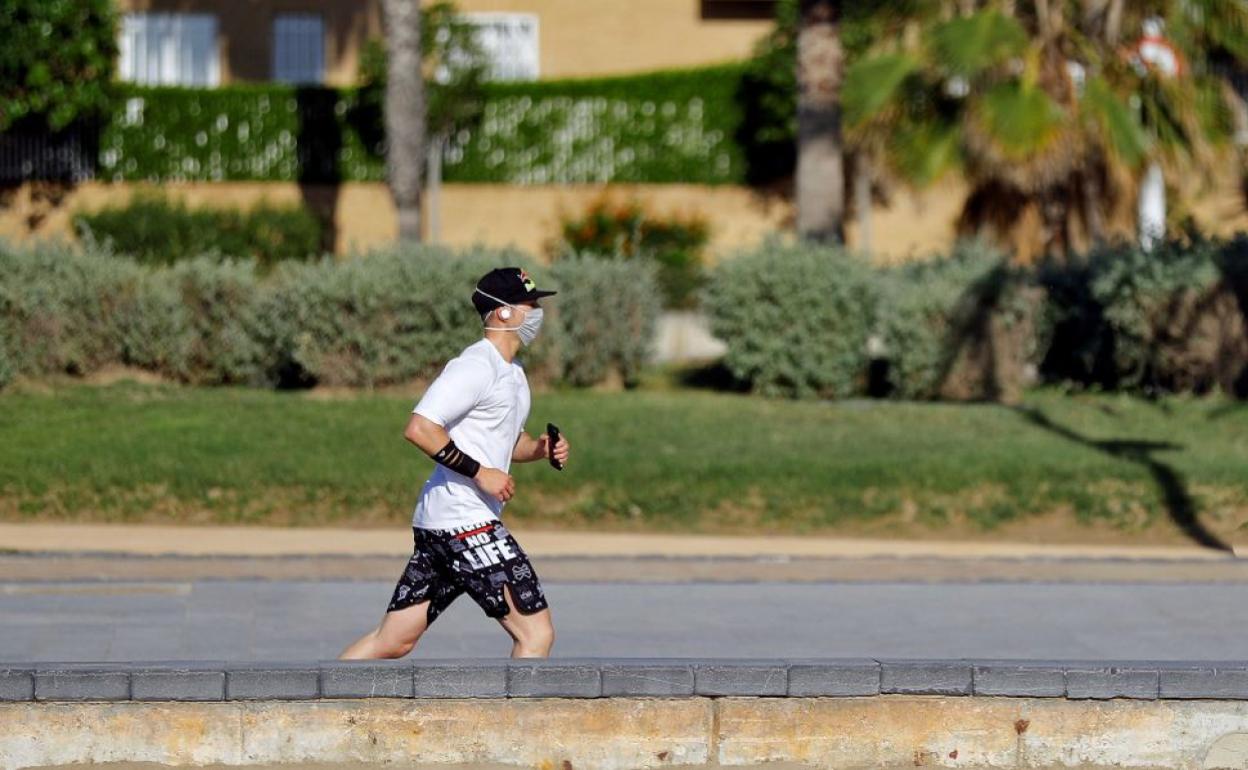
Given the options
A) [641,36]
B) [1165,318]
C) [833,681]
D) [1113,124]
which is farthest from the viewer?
[641,36]

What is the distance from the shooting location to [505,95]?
26219mm

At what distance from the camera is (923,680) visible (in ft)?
23.1

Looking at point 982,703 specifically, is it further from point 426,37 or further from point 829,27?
point 426,37

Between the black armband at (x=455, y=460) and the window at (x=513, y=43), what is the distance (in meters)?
21.4

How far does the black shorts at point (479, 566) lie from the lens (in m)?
6.92

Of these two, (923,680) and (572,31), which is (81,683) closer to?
(923,680)

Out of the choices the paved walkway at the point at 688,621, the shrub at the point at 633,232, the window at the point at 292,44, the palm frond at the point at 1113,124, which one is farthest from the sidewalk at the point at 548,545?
the window at the point at 292,44

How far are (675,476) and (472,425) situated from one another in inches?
267

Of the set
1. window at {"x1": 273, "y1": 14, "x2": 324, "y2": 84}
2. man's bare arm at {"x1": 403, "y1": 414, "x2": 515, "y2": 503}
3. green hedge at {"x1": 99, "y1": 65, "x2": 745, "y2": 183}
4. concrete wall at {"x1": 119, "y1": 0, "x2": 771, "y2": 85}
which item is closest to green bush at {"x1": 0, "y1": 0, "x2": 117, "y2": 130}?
green hedge at {"x1": 99, "y1": 65, "x2": 745, "y2": 183}

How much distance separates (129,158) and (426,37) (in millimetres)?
4229

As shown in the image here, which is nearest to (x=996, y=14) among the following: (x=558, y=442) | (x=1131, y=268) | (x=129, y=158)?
(x=1131, y=268)

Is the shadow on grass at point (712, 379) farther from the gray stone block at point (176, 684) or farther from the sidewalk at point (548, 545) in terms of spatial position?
the gray stone block at point (176, 684)

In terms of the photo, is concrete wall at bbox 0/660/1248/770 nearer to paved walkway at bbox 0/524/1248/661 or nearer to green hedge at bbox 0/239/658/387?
paved walkway at bbox 0/524/1248/661

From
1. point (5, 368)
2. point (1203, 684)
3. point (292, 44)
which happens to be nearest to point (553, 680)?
point (1203, 684)
